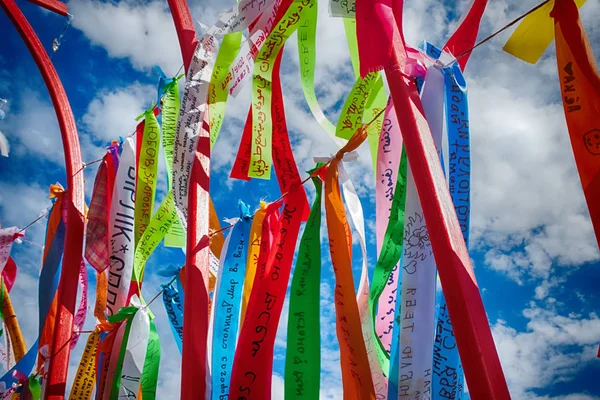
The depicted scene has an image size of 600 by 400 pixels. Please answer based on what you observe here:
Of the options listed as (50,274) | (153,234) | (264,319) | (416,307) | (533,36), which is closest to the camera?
(416,307)

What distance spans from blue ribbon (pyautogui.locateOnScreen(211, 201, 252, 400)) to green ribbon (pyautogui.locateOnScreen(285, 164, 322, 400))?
2.10ft

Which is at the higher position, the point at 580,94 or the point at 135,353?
the point at 580,94

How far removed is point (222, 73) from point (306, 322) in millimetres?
2003

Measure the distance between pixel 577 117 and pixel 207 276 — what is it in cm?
235

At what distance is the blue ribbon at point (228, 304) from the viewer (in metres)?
3.17

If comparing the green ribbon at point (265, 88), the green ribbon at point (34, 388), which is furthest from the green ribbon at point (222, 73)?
the green ribbon at point (34, 388)

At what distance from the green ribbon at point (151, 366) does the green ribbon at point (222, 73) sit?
5.34 feet

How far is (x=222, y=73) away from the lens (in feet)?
12.6

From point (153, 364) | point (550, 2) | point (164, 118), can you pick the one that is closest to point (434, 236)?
point (550, 2)

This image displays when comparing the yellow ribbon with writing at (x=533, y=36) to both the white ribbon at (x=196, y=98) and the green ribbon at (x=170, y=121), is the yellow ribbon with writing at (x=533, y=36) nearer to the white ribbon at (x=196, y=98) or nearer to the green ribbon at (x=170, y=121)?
the white ribbon at (x=196, y=98)

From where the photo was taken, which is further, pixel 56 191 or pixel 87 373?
pixel 56 191

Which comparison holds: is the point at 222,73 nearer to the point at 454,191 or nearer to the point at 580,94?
the point at 454,191

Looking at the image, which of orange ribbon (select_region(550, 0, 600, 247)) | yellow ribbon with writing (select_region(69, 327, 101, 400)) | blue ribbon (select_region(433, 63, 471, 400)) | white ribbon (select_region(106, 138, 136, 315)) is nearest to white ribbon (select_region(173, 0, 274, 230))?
white ribbon (select_region(106, 138, 136, 315))

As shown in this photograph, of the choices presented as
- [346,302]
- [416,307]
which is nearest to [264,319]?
[346,302]
